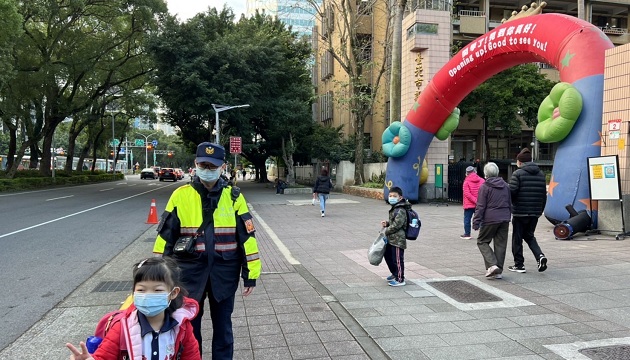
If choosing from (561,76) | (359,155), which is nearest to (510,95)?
(359,155)

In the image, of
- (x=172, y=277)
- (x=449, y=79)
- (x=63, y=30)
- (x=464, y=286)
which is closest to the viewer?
(x=172, y=277)

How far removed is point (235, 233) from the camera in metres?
3.20

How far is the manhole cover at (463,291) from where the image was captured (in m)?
5.35

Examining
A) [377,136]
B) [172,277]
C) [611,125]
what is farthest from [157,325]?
[377,136]

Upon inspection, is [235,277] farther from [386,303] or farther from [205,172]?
[386,303]

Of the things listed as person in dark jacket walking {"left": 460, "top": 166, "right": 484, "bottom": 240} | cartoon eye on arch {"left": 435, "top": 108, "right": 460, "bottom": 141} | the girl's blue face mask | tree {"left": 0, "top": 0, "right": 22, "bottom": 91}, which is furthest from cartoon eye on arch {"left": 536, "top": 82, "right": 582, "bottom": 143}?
tree {"left": 0, "top": 0, "right": 22, "bottom": 91}

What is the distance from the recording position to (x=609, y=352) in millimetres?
3744

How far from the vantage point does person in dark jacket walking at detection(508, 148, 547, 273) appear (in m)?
6.57

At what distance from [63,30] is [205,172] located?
28.2 metres

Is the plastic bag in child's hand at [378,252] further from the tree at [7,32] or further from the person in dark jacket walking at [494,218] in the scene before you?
the tree at [7,32]

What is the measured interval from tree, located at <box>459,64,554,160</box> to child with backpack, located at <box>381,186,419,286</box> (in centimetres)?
2636

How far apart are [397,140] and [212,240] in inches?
595

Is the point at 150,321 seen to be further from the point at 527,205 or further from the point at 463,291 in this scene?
the point at 527,205

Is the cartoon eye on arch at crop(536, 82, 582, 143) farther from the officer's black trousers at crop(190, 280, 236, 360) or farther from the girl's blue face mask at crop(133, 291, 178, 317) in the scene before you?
the girl's blue face mask at crop(133, 291, 178, 317)
